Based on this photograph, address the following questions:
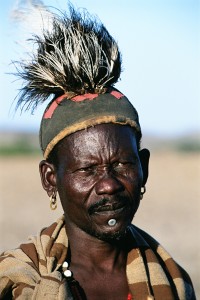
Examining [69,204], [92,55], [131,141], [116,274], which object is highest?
[92,55]

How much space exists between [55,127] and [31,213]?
1369 centimetres

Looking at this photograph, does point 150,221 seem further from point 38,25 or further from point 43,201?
point 38,25

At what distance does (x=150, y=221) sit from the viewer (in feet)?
56.4

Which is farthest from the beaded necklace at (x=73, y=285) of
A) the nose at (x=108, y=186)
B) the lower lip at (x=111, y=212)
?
the nose at (x=108, y=186)

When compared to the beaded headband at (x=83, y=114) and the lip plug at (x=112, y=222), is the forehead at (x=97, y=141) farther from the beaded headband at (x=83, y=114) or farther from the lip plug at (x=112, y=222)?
the lip plug at (x=112, y=222)

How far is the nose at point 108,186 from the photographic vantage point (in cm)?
461

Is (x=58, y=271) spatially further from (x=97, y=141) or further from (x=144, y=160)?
(x=144, y=160)

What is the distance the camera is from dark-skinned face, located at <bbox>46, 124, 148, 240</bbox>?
4.66 metres

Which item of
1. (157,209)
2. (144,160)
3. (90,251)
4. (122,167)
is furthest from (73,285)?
(157,209)

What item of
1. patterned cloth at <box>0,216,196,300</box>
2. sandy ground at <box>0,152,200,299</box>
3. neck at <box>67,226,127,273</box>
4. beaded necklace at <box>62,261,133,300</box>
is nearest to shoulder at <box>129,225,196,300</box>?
patterned cloth at <box>0,216,196,300</box>

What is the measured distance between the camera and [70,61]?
4.82m

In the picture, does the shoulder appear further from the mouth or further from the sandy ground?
the sandy ground

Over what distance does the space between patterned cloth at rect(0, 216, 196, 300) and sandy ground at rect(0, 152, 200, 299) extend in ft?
20.1

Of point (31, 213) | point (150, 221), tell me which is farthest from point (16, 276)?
point (31, 213)
